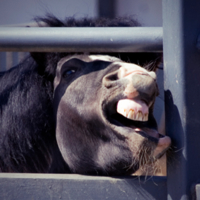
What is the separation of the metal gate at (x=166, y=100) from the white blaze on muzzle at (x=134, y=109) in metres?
0.10

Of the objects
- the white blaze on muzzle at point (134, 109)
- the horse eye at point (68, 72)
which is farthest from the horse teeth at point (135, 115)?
the horse eye at point (68, 72)

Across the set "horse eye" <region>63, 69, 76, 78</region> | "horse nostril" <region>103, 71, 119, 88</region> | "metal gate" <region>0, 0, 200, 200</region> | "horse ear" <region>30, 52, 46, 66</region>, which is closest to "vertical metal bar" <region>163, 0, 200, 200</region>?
"metal gate" <region>0, 0, 200, 200</region>

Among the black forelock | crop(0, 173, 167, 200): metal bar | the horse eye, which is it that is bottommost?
crop(0, 173, 167, 200): metal bar

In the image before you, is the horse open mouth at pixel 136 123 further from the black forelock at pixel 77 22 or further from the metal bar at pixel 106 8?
the metal bar at pixel 106 8

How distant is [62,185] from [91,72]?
1.63 ft

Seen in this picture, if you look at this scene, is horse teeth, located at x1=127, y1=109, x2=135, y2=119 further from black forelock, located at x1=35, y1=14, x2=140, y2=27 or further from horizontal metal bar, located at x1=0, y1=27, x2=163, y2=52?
black forelock, located at x1=35, y1=14, x2=140, y2=27

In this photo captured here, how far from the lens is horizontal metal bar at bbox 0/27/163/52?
0.80 m

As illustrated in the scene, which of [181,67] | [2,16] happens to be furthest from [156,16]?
[181,67]

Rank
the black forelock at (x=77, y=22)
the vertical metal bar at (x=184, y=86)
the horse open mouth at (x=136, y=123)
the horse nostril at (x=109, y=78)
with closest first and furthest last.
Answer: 1. the vertical metal bar at (x=184, y=86)
2. the horse open mouth at (x=136, y=123)
3. the horse nostril at (x=109, y=78)
4. the black forelock at (x=77, y=22)

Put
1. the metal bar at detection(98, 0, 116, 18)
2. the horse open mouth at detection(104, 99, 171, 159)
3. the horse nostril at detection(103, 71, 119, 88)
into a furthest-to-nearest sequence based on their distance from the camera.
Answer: the metal bar at detection(98, 0, 116, 18), the horse nostril at detection(103, 71, 119, 88), the horse open mouth at detection(104, 99, 171, 159)

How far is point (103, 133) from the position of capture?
1.12 m

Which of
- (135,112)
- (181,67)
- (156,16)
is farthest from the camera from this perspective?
(156,16)

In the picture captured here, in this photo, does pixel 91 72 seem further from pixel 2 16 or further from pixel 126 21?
pixel 2 16

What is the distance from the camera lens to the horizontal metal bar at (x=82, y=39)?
797 mm
